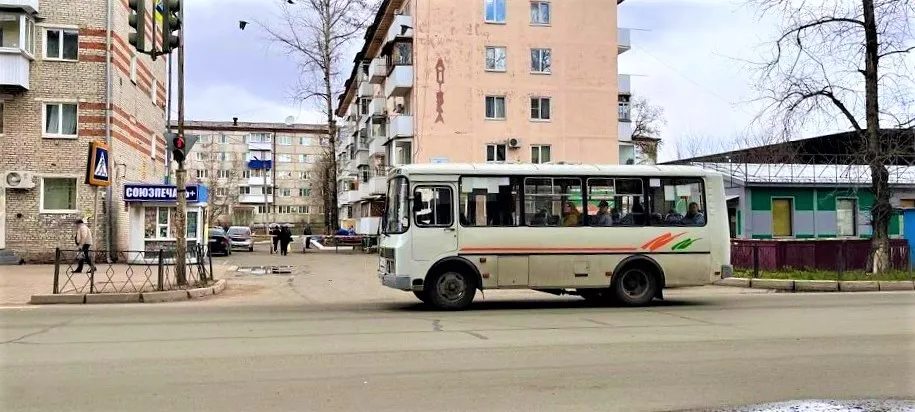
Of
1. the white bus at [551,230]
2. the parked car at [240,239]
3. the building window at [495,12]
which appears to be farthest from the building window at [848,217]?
the parked car at [240,239]

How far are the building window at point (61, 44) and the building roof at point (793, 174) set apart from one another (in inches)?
964

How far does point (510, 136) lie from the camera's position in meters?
41.1

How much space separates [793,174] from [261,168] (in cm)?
7940

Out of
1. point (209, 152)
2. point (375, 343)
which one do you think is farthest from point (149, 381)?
point (209, 152)

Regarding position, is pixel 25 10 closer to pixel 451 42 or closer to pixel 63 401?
pixel 451 42

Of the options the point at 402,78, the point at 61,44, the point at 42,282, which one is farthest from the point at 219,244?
the point at 42,282

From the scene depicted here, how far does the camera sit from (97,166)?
53.7 ft

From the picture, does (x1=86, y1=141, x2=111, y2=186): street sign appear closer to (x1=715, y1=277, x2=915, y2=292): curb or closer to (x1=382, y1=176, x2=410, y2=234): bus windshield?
(x1=382, y1=176, x2=410, y2=234): bus windshield

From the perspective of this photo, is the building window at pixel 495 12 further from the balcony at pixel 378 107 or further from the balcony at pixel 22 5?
the balcony at pixel 22 5

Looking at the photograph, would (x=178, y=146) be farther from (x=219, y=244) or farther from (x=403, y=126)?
(x=403, y=126)

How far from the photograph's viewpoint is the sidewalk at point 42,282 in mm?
16375

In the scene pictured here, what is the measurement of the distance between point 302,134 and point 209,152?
13.0 meters

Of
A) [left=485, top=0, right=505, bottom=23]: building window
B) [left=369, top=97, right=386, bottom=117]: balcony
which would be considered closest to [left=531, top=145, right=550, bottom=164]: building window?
[left=485, top=0, right=505, bottom=23]: building window

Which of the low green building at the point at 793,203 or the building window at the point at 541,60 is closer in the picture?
the low green building at the point at 793,203
